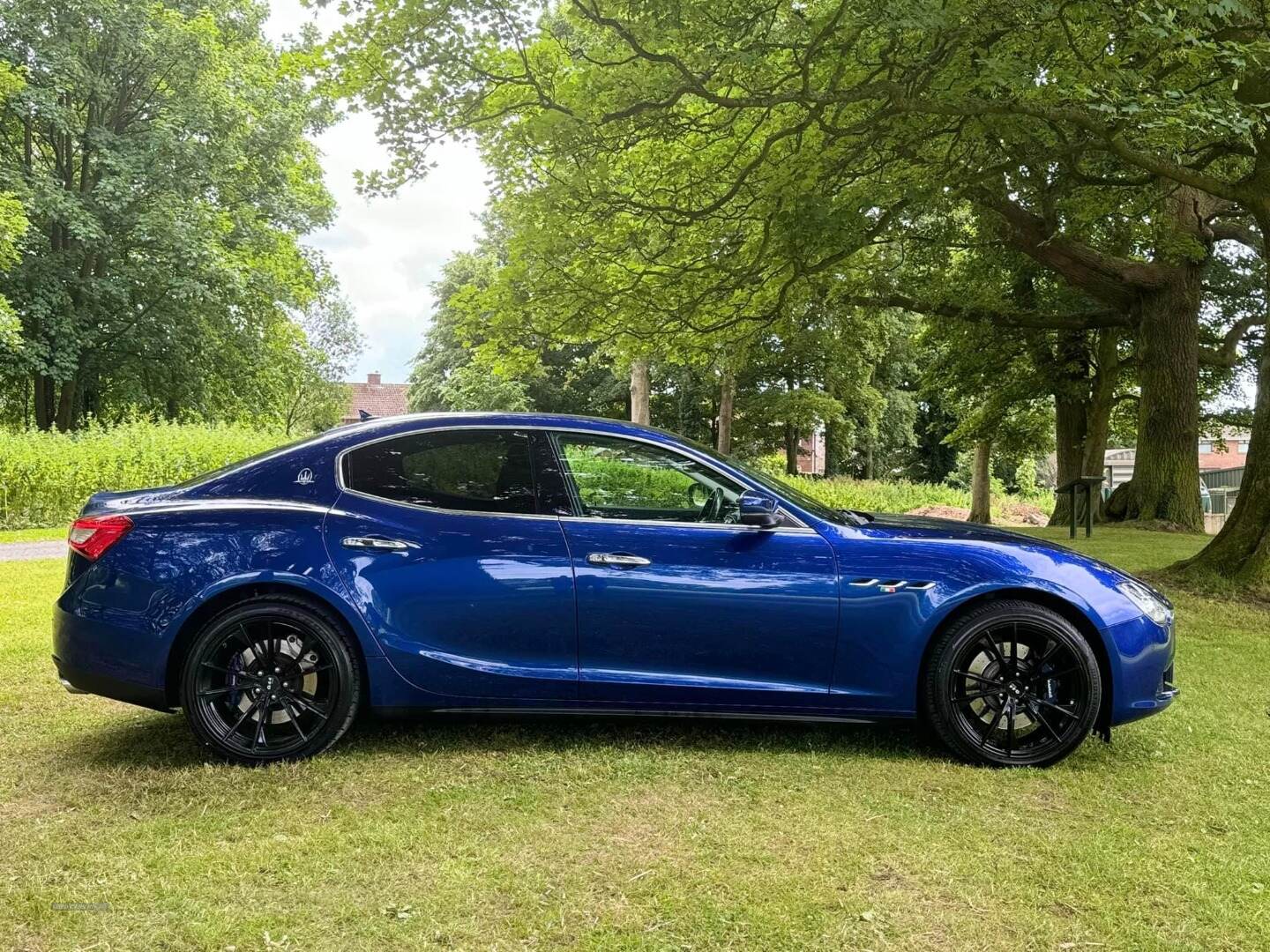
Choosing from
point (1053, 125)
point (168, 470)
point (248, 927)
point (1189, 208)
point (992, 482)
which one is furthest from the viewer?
point (992, 482)

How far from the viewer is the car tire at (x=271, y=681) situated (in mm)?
3801

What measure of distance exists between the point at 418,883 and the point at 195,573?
1.76 meters

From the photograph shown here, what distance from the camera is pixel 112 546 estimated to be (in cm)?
381

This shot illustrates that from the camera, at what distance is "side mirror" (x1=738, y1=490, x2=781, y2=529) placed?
12.9 ft

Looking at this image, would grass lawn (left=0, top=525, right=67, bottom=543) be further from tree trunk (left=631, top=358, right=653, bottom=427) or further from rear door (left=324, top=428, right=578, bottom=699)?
tree trunk (left=631, top=358, right=653, bottom=427)

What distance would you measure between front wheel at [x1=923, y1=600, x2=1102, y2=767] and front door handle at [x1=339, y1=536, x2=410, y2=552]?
2.37m

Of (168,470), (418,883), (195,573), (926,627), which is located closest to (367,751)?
(195,573)

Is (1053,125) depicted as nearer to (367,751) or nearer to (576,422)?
(576,422)

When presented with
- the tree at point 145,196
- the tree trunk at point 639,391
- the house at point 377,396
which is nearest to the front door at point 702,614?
the tree trunk at point 639,391

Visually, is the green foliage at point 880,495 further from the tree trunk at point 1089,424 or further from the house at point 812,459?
the house at point 812,459

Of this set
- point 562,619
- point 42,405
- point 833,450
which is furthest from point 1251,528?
point 833,450

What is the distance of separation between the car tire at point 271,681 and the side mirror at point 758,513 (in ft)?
5.90

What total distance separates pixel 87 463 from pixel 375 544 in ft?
49.7

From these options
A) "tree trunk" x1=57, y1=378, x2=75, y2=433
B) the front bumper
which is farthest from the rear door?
"tree trunk" x1=57, y1=378, x2=75, y2=433
